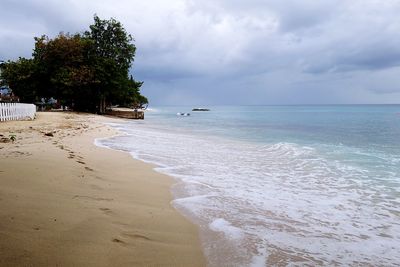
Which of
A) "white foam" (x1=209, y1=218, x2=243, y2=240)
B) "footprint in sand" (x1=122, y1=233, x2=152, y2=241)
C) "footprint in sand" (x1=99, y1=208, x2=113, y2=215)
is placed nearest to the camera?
"footprint in sand" (x1=122, y1=233, x2=152, y2=241)

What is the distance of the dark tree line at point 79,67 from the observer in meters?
38.0

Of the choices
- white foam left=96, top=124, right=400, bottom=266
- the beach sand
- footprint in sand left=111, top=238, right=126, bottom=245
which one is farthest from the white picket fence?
footprint in sand left=111, top=238, right=126, bottom=245

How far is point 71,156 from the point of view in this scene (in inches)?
313

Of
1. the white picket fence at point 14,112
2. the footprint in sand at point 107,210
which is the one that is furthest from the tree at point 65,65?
the footprint in sand at point 107,210

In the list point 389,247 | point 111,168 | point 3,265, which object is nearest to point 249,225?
point 389,247

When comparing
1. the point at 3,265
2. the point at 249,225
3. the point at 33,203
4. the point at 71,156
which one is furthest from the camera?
the point at 71,156

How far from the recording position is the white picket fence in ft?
57.7

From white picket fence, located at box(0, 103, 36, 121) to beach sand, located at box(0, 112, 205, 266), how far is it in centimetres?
1295

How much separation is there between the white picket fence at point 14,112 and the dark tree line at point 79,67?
15919 millimetres

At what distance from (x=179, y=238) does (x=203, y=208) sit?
1413 mm

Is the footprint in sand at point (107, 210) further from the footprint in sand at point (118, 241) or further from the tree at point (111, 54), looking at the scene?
the tree at point (111, 54)

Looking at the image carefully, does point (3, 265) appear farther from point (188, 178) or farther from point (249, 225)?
point (188, 178)

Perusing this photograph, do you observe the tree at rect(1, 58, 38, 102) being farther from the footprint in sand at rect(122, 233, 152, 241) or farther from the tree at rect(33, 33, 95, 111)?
Answer: the footprint in sand at rect(122, 233, 152, 241)

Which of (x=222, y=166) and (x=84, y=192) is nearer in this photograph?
(x=84, y=192)
